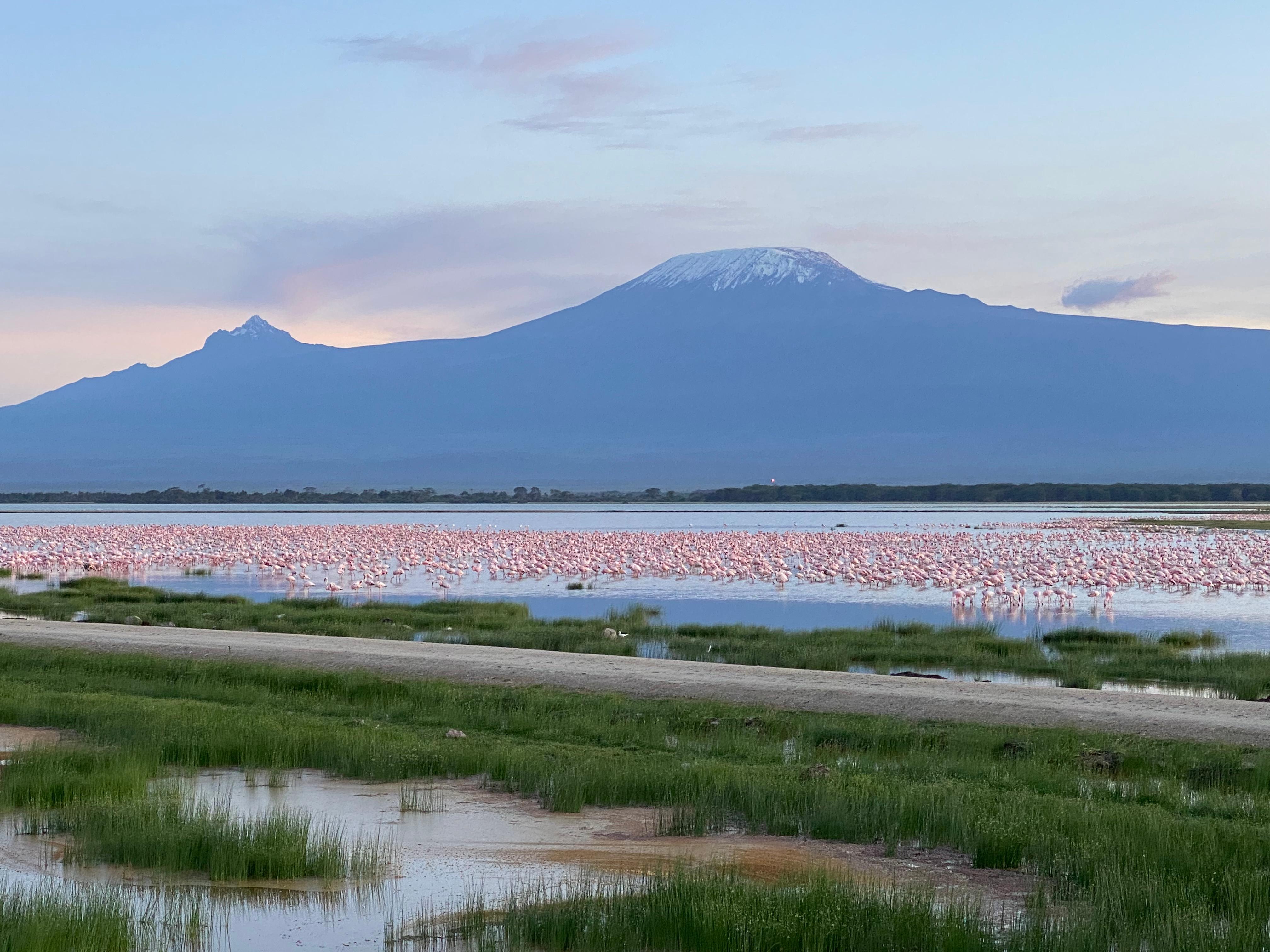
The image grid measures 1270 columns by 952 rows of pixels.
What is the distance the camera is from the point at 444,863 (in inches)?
316

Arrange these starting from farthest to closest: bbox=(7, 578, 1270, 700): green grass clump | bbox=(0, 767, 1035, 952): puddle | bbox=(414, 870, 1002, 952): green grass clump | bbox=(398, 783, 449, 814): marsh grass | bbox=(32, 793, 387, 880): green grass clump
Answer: bbox=(7, 578, 1270, 700): green grass clump < bbox=(398, 783, 449, 814): marsh grass < bbox=(32, 793, 387, 880): green grass clump < bbox=(0, 767, 1035, 952): puddle < bbox=(414, 870, 1002, 952): green grass clump

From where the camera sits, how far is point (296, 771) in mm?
11008

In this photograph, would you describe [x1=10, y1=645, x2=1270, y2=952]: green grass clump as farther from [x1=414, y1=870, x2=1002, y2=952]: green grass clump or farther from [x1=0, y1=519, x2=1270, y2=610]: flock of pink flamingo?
[x1=0, y1=519, x2=1270, y2=610]: flock of pink flamingo

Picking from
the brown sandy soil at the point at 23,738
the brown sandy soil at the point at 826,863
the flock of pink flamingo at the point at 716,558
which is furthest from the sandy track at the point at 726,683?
the flock of pink flamingo at the point at 716,558

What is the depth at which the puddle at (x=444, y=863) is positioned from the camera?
7.00 meters

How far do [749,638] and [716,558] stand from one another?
59.9 feet

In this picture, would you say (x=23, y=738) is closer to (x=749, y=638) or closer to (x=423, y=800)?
(x=423, y=800)

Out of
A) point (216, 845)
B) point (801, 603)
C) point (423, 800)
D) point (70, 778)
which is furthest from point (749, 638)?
point (216, 845)

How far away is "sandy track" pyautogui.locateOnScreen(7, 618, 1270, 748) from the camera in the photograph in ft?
43.5

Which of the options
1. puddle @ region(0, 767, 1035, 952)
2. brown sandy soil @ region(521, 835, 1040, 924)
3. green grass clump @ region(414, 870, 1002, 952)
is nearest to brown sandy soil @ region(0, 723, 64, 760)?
puddle @ region(0, 767, 1035, 952)

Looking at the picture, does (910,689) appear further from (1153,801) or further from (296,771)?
(296,771)

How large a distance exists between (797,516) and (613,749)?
87058 millimetres

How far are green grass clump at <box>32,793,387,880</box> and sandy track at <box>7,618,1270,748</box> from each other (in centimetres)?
714

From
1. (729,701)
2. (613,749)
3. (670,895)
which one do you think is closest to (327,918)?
(670,895)
